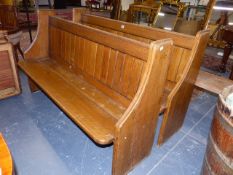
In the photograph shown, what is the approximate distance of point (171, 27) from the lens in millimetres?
4742

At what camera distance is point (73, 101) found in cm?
190

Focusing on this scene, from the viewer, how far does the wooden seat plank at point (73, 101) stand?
5.07 ft

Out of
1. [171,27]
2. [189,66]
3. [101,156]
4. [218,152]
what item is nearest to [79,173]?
[101,156]

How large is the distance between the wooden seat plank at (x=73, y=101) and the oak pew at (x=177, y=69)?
0.60 metres

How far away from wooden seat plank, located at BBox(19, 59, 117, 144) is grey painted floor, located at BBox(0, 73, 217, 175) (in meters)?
0.53

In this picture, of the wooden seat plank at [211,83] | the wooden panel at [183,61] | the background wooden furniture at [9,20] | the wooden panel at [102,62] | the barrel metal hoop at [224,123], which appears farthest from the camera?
the background wooden furniture at [9,20]

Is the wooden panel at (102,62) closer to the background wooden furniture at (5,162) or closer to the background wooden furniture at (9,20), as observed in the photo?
the background wooden furniture at (5,162)

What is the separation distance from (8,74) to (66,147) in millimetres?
1407

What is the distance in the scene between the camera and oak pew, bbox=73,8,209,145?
1850 millimetres

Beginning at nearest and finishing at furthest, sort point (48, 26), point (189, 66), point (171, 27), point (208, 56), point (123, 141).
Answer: point (123, 141) → point (189, 66) → point (48, 26) → point (171, 27) → point (208, 56)

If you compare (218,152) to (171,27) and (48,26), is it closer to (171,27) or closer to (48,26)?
(48,26)

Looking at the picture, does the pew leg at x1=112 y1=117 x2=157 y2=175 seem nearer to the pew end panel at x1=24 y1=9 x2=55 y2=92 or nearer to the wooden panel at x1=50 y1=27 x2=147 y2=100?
the wooden panel at x1=50 y1=27 x2=147 y2=100

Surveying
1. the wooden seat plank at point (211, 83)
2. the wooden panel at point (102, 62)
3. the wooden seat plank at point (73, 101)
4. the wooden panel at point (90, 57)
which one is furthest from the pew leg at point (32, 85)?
the wooden seat plank at point (211, 83)

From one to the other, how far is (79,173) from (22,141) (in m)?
0.74
